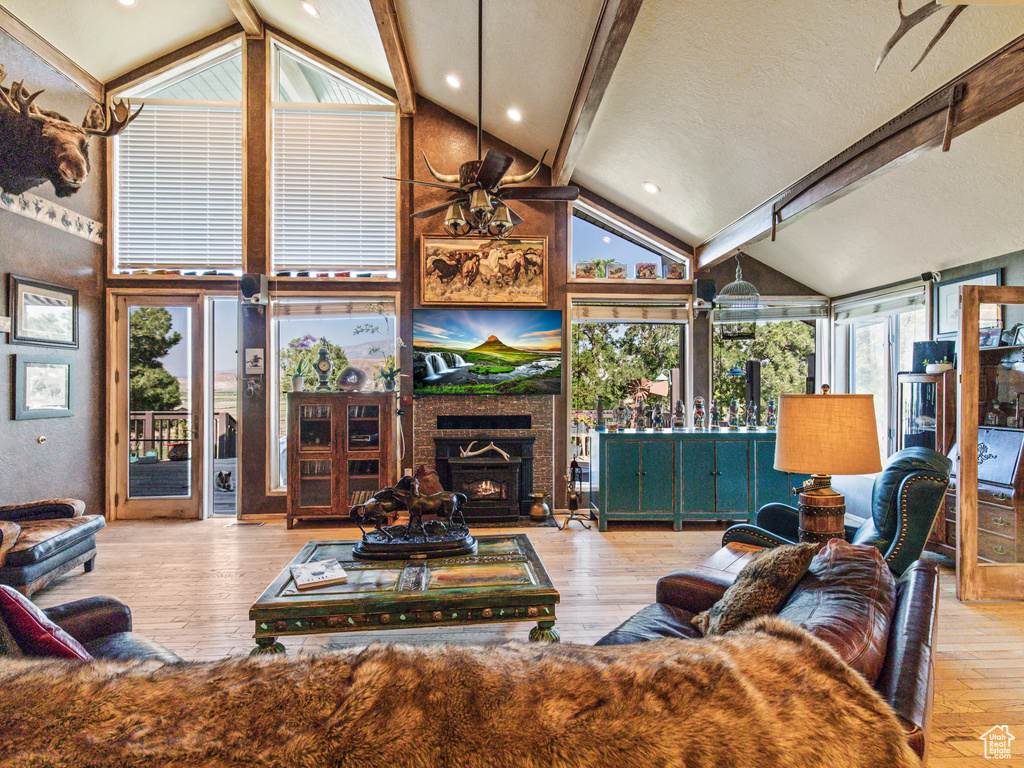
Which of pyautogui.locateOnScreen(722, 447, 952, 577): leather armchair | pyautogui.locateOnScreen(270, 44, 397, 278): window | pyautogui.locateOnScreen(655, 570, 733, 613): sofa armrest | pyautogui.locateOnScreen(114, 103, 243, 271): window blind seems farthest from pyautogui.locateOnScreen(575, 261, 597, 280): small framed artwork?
pyautogui.locateOnScreen(655, 570, 733, 613): sofa armrest

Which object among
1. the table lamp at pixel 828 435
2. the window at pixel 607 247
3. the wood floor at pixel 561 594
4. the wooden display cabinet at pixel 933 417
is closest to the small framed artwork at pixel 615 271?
the window at pixel 607 247

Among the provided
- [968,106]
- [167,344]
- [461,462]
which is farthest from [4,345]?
[968,106]

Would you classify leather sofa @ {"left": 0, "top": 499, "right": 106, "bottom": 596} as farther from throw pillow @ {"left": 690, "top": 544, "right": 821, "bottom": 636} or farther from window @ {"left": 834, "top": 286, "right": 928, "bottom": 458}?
window @ {"left": 834, "top": 286, "right": 928, "bottom": 458}

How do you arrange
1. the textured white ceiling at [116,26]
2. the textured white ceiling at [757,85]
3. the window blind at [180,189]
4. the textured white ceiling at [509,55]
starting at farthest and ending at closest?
the window blind at [180,189] → the textured white ceiling at [116,26] → the textured white ceiling at [509,55] → the textured white ceiling at [757,85]

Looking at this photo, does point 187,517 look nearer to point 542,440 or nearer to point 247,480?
point 247,480

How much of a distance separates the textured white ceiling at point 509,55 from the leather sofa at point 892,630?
11.2ft

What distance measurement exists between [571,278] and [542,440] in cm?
176

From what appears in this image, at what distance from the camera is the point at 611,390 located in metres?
6.18

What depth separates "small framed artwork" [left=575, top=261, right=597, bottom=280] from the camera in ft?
19.8

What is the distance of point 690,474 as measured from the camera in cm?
532

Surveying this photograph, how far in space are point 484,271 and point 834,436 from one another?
13.5 ft

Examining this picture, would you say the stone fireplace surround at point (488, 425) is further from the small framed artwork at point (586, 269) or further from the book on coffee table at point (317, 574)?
the book on coffee table at point (317, 574)

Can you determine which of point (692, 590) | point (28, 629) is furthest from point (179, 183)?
point (692, 590)

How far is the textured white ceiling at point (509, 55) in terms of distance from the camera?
12.2ft
